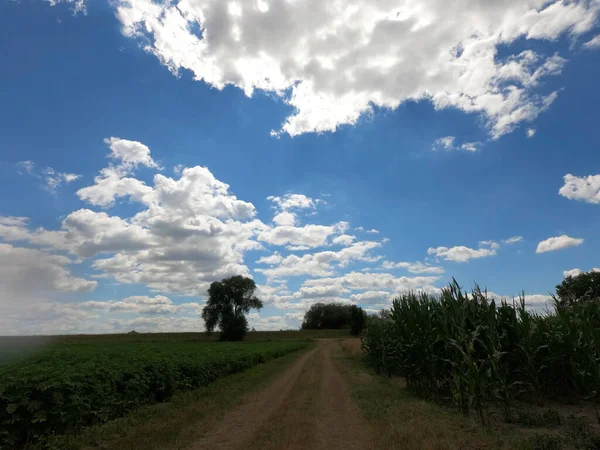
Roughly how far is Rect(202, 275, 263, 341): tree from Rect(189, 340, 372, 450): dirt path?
70417 mm

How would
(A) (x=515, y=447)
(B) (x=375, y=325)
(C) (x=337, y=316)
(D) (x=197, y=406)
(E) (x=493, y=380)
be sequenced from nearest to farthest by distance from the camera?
(A) (x=515, y=447)
(E) (x=493, y=380)
(D) (x=197, y=406)
(B) (x=375, y=325)
(C) (x=337, y=316)

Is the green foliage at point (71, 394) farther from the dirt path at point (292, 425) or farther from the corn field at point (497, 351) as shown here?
the corn field at point (497, 351)

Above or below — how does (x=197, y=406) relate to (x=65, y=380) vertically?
below

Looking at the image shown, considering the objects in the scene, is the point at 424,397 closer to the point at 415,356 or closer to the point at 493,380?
the point at 415,356

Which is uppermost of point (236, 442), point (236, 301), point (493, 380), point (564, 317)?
point (236, 301)

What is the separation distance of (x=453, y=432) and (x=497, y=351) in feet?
7.92

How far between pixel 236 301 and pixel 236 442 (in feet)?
266

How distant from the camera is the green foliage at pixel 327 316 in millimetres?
144125

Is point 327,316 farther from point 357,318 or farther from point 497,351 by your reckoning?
point 497,351

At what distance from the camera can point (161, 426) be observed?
31.1 ft

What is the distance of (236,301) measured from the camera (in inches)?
3413

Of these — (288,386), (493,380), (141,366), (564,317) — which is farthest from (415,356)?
(141,366)

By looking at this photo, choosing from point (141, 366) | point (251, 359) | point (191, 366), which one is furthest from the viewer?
point (251, 359)

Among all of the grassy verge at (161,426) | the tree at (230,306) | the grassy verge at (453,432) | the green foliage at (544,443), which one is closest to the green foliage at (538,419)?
the grassy verge at (453,432)
